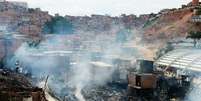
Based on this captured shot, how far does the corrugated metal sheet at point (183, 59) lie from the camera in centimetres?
1758

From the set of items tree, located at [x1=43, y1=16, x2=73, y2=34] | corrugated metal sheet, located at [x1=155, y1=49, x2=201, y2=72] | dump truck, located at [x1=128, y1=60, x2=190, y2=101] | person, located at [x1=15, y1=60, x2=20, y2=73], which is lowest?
dump truck, located at [x1=128, y1=60, x2=190, y2=101]

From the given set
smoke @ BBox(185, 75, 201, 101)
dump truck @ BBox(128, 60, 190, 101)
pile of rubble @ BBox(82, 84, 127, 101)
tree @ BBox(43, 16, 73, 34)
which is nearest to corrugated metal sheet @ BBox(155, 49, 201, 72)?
smoke @ BBox(185, 75, 201, 101)

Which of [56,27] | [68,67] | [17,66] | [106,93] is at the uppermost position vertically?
[56,27]

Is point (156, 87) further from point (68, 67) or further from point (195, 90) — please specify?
point (68, 67)

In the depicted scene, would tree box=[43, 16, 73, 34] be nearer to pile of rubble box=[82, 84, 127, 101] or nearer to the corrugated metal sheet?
the corrugated metal sheet

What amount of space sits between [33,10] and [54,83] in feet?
125

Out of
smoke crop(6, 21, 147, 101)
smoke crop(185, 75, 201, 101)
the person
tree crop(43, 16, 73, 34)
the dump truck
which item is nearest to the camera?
smoke crop(185, 75, 201, 101)

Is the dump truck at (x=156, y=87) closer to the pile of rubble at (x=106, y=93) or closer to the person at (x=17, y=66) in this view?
the pile of rubble at (x=106, y=93)

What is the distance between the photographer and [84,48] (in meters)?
32.5

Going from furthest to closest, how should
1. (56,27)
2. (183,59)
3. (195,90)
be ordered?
(56,27), (183,59), (195,90)

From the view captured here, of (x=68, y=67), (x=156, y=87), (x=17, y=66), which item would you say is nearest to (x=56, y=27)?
(x=68, y=67)

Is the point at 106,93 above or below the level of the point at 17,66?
below

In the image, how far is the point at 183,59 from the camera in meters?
19.1

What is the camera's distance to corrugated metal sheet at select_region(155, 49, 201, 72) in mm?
17578
